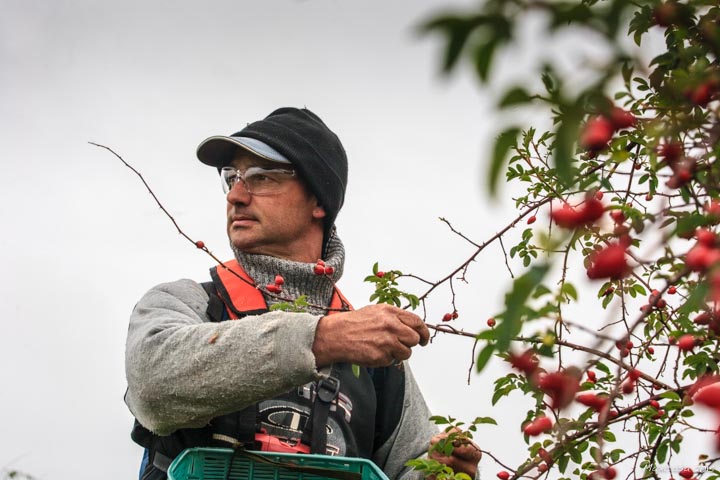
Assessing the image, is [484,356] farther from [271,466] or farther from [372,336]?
[271,466]

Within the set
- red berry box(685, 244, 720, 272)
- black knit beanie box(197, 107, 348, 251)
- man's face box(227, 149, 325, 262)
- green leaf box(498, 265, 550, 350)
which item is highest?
black knit beanie box(197, 107, 348, 251)

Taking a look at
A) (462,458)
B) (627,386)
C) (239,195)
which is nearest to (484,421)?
(462,458)

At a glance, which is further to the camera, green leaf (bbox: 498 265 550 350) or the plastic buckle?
the plastic buckle

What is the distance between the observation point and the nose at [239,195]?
3.11 metres

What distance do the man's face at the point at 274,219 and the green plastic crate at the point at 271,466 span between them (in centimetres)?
111

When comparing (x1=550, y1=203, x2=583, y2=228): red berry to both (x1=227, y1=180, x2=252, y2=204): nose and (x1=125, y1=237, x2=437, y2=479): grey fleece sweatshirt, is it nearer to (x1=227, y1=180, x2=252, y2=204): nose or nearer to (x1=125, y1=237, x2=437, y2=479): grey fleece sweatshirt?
(x1=125, y1=237, x2=437, y2=479): grey fleece sweatshirt

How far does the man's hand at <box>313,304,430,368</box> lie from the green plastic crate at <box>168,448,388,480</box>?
0.85 ft

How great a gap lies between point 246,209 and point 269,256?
0.66ft

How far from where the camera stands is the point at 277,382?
2.08 meters

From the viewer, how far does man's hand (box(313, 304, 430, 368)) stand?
6.48 feet

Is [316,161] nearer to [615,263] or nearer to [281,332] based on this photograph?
[281,332]

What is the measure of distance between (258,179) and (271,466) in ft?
4.62

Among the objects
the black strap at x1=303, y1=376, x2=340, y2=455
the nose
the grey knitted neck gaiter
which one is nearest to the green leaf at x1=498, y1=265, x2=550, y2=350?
the black strap at x1=303, y1=376, x2=340, y2=455

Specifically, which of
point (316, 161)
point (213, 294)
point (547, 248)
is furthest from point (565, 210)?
point (316, 161)
